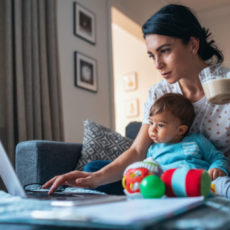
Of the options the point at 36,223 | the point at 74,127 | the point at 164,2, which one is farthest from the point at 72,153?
the point at 164,2

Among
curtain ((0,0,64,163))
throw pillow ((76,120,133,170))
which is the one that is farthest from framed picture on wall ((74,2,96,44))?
throw pillow ((76,120,133,170))

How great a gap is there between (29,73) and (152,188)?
2269mm

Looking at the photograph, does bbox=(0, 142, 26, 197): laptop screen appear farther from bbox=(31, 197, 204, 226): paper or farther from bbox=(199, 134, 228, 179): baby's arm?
bbox=(199, 134, 228, 179): baby's arm

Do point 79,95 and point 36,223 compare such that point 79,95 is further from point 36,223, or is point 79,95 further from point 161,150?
point 36,223

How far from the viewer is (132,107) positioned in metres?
6.27

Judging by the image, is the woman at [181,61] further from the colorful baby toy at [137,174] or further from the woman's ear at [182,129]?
the colorful baby toy at [137,174]

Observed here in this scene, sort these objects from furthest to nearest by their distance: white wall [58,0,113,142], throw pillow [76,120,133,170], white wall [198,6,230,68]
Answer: white wall [198,6,230,68] < white wall [58,0,113,142] < throw pillow [76,120,133,170]

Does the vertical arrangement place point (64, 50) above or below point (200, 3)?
below

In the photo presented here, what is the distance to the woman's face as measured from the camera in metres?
1.40

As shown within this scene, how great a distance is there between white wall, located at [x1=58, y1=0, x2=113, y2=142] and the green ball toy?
265 centimetres

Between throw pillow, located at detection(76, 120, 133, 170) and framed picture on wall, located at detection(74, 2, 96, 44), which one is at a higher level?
framed picture on wall, located at detection(74, 2, 96, 44)

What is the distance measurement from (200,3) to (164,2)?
64cm

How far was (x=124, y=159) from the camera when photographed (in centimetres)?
131

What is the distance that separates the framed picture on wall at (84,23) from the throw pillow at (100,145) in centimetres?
166
